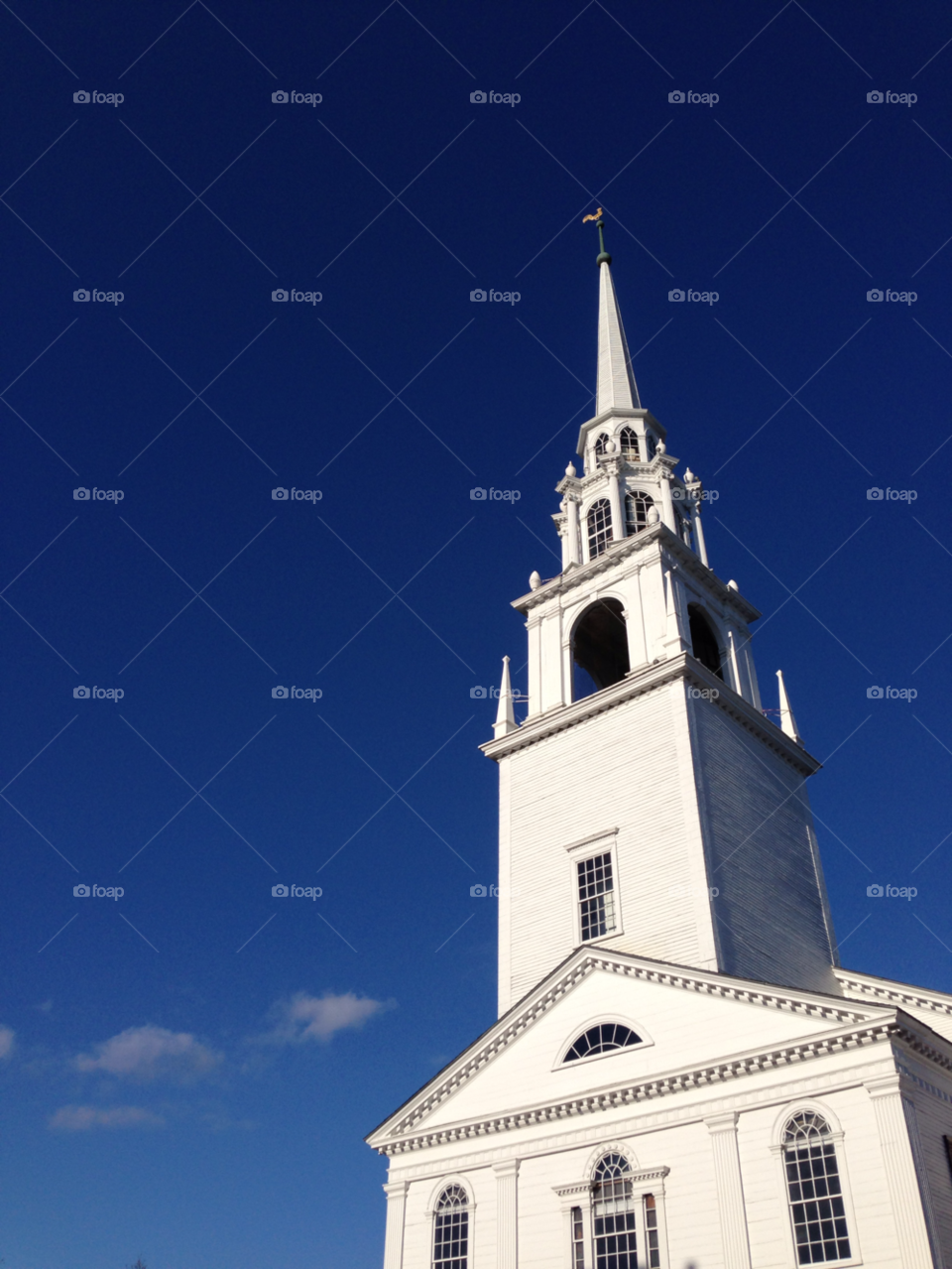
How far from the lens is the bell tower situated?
1157 inches

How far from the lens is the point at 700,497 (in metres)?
42.9

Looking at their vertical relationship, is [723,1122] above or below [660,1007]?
below

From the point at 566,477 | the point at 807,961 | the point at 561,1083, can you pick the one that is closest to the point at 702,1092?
the point at 561,1083

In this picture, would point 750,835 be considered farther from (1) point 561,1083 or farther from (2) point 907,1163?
(2) point 907,1163

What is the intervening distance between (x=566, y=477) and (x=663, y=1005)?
2275 centimetres

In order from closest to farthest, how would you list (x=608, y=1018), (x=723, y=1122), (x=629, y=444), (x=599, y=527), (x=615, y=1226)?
(x=723, y=1122) < (x=615, y=1226) < (x=608, y=1018) < (x=599, y=527) < (x=629, y=444)

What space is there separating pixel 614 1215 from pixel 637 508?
25.3 metres

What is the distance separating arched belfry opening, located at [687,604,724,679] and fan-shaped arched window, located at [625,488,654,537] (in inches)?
171

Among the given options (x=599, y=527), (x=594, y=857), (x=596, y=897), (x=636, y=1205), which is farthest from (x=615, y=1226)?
(x=599, y=527)

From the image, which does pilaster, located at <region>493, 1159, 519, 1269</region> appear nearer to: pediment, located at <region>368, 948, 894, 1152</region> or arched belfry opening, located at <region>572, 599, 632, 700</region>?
pediment, located at <region>368, 948, 894, 1152</region>

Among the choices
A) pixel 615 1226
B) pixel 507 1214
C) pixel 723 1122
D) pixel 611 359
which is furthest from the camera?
pixel 611 359

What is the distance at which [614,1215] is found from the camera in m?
23.6

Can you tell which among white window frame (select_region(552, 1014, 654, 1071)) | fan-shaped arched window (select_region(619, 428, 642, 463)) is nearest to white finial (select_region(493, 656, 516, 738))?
fan-shaped arched window (select_region(619, 428, 642, 463))

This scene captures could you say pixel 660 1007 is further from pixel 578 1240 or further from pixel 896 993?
pixel 896 993
